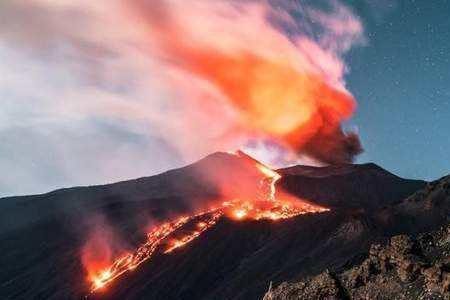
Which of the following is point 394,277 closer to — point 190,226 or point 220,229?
point 220,229

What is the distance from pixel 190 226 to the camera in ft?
333

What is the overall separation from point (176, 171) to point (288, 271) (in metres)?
117

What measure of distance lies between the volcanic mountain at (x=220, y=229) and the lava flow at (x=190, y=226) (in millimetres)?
476

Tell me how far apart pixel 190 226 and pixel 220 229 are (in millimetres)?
10053

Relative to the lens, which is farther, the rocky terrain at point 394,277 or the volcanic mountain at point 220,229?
the volcanic mountain at point 220,229

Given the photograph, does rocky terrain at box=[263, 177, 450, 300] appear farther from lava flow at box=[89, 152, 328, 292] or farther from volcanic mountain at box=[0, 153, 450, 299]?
lava flow at box=[89, 152, 328, 292]

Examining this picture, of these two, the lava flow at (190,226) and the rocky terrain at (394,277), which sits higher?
the lava flow at (190,226)

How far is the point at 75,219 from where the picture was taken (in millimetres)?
137125

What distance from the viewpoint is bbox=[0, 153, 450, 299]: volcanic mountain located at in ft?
229

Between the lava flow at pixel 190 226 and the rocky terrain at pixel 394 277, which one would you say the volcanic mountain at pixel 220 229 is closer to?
the lava flow at pixel 190 226

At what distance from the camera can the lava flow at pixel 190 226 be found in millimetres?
90369

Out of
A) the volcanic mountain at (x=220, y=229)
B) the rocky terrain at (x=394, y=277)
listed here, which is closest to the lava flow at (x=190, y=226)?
the volcanic mountain at (x=220, y=229)

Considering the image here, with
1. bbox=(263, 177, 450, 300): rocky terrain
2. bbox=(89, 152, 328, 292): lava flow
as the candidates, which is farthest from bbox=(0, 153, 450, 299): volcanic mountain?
bbox=(263, 177, 450, 300): rocky terrain

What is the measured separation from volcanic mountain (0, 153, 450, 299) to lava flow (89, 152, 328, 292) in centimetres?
48
